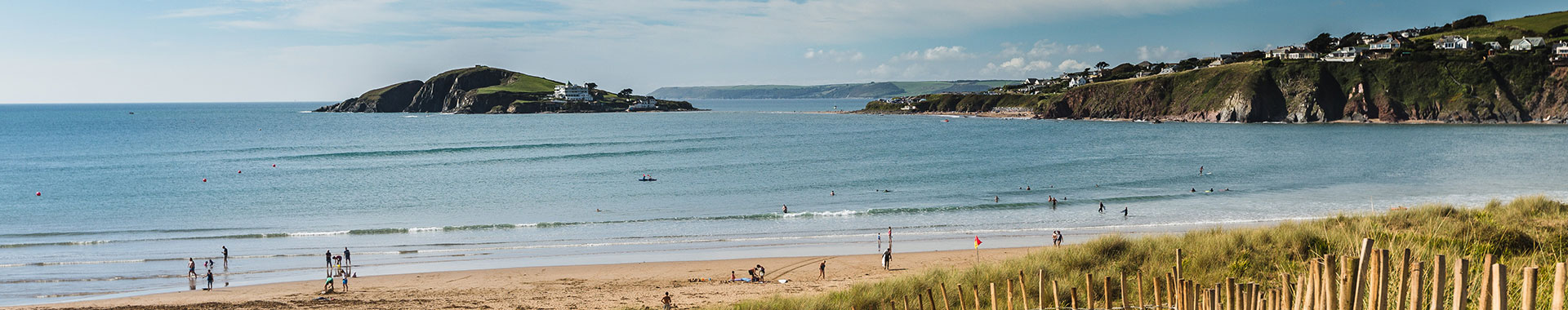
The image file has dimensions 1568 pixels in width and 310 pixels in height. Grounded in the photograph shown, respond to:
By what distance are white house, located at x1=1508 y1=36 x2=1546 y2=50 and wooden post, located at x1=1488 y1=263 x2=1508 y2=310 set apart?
145 metres

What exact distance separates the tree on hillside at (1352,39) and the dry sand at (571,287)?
148111mm

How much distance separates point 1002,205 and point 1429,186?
71.4ft

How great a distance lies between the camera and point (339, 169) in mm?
60500

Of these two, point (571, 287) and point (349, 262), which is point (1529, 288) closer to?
point (571, 287)

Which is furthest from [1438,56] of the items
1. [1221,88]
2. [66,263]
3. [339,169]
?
[66,263]

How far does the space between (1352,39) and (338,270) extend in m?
175

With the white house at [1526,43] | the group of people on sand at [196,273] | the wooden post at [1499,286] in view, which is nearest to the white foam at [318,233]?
the group of people on sand at [196,273]

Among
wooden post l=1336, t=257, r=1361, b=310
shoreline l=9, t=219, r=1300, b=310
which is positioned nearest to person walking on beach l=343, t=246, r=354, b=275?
shoreline l=9, t=219, r=1300, b=310

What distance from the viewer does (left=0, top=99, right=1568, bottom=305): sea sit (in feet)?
96.9

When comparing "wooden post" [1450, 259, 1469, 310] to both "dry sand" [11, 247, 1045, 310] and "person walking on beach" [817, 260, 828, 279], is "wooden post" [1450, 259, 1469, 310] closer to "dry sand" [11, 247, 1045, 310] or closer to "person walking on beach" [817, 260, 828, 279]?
"dry sand" [11, 247, 1045, 310]

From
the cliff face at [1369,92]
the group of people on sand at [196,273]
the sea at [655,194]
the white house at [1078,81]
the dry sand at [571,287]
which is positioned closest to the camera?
the dry sand at [571,287]

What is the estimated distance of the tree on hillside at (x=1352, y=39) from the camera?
14638 centimetres

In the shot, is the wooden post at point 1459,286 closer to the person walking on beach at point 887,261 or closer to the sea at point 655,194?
the sea at point 655,194

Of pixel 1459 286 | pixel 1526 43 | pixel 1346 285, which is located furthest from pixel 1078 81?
pixel 1459 286
